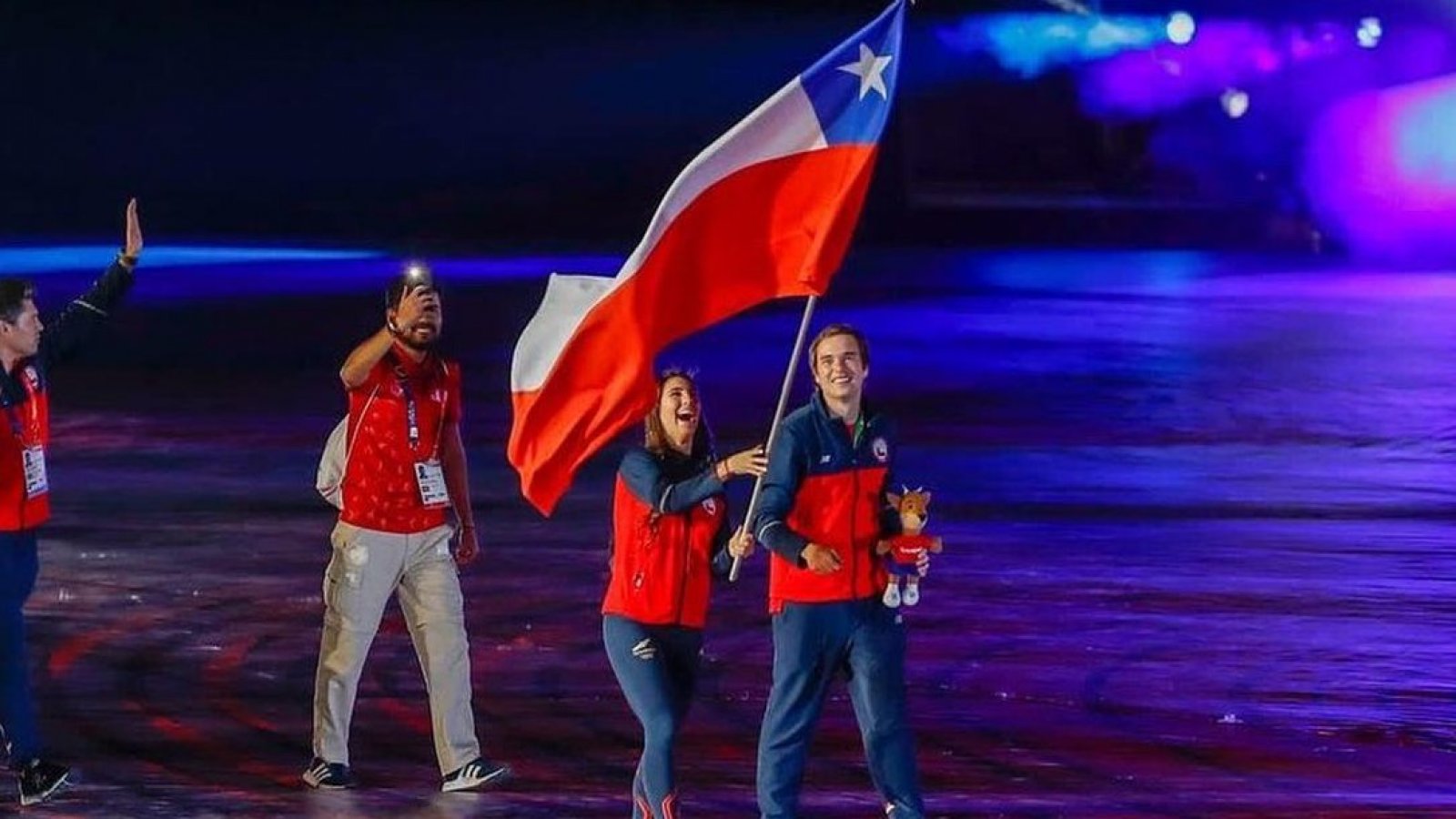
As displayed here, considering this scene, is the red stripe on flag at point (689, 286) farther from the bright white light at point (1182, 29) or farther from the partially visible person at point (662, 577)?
the bright white light at point (1182, 29)

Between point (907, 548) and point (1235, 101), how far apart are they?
129 ft

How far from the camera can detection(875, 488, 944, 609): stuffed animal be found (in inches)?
312

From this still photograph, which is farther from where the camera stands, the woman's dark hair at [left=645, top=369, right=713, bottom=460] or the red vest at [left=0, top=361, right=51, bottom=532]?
the red vest at [left=0, top=361, right=51, bottom=532]

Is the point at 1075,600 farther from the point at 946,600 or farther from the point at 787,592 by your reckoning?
the point at 787,592

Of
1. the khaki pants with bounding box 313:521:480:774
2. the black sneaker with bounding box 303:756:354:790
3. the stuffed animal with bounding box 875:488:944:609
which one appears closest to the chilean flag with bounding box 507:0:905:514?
the stuffed animal with bounding box 875:488:944:609

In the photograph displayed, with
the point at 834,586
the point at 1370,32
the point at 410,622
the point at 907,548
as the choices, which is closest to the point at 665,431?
the point at 834,586

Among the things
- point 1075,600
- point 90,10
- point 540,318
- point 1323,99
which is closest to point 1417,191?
point 1323,99

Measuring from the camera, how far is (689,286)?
835 cm

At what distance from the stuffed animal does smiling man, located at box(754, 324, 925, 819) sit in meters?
0.05

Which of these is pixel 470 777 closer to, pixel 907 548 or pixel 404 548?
pixel 404 548

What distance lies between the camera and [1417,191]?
4372cm

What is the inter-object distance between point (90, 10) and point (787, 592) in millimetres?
43376

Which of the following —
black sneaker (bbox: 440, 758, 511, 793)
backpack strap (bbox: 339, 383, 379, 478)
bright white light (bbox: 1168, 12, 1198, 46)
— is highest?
bright white light (bbox: 1168, 12, 1198, 46)

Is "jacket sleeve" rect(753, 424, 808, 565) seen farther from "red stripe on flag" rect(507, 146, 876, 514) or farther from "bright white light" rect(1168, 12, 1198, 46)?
"bright white light" rect(1168, 12, 1198, 46)
